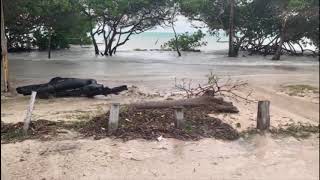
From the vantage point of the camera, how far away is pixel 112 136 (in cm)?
669

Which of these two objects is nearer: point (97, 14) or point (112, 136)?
point (112, 136)

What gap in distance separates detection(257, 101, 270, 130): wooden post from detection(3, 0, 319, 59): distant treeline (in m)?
13.4

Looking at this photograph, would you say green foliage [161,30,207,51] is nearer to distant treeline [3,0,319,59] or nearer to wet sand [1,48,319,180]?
distant treeline [3,0,319,59]

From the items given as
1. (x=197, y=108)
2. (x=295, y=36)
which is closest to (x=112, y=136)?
(x=197, y=108)

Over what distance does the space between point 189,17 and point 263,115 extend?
1833 cm

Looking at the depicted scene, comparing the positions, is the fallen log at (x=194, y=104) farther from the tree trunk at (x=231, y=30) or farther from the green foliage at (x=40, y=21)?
the tree trunk at (x=231, y=30)

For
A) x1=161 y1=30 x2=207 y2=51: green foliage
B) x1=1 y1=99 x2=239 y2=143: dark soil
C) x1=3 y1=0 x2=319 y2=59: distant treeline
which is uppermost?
A: x1=3 y1=0 x2=319 y2=59: distant treeline

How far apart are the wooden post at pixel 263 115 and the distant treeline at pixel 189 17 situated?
13.4 metres

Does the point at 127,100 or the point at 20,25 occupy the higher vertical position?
the point at 20,25

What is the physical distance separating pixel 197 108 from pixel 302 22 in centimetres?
1464

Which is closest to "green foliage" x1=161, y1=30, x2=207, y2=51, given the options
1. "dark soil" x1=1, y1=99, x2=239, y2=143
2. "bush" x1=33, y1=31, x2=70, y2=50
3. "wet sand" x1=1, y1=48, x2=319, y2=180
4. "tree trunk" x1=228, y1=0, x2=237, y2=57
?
"tree trunk" x1=228, y1=0, x2=237, y2=57

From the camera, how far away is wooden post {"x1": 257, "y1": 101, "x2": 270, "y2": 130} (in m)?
Result: 7.20

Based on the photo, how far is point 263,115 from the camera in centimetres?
726

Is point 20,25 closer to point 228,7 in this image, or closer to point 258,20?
point 228,7
